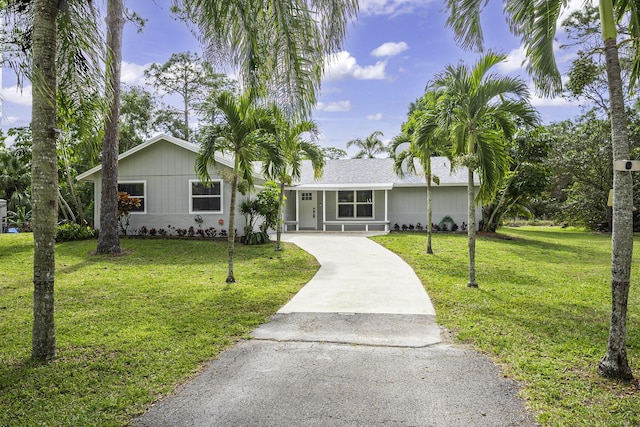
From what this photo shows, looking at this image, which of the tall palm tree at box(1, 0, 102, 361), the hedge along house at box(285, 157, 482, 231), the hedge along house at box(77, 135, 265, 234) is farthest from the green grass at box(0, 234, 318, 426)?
the hedge along house at box(285, 157, 482, 231)

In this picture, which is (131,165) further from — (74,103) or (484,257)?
(484,257)

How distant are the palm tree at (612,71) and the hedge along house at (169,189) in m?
12.4

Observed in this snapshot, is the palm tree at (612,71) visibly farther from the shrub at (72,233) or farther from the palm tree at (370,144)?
the palm tree at (370,144)

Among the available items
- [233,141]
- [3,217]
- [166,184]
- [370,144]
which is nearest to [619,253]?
[233,141]

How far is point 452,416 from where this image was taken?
3160mm

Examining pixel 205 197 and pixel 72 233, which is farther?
pixel 205 197

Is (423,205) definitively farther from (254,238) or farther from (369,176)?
(254,238)

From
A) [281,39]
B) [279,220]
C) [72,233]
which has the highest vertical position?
[281,39]

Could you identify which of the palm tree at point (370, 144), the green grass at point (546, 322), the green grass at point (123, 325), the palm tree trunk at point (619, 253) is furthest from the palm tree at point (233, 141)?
the palm tree at point (370, 144)

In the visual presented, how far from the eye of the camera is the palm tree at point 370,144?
3794 centimetres

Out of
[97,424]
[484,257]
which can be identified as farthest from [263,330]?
[484,257]

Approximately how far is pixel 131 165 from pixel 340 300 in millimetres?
13296

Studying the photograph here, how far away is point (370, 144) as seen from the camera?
38250 millimetres

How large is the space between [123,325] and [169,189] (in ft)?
39.1
